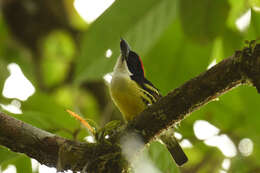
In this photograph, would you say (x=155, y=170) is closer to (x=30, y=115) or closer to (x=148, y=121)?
(x=148, y=121)

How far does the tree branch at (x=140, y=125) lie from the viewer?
6.18 feet

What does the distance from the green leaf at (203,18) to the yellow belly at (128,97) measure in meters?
1.03

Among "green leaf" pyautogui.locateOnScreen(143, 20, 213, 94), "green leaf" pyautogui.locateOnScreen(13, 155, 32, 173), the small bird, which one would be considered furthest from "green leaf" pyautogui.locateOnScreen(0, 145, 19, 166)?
the small bird

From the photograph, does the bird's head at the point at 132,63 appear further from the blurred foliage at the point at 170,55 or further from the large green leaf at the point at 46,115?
the large green leaf at the point at 46,115

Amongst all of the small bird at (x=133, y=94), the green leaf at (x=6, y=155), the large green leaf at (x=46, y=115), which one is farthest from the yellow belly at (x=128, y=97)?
the green leaf at (x=6, y=155)

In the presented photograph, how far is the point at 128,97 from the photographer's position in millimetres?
3352

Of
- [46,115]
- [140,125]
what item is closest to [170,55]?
[140,125]

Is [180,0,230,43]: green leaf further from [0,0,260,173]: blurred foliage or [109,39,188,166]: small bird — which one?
[109,39,188,166]: small bird

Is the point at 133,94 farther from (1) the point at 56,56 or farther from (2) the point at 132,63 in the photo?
(1) the point at 56,56

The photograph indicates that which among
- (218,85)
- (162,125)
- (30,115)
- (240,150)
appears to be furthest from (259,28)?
(240,150)

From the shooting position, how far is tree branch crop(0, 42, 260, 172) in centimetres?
188

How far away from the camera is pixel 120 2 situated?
7.25ft

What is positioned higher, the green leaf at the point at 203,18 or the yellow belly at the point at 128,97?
the yellow belly at the point at 128,97

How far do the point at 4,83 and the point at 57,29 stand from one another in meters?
3.11
